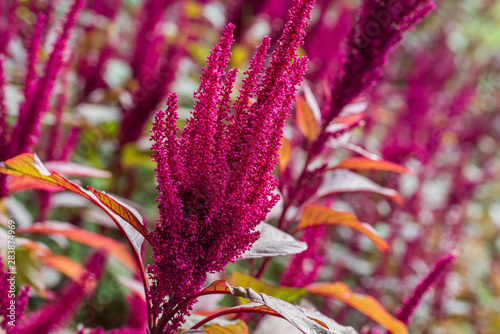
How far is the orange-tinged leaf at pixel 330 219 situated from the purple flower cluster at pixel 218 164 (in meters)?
0.42

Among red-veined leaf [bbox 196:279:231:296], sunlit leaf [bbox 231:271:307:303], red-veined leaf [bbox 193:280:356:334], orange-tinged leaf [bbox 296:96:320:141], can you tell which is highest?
orange-tinged leaf [bbox 296:96:320:141]

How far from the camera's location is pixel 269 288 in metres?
0.96

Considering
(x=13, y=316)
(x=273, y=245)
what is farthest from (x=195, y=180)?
(x=13, y=316)

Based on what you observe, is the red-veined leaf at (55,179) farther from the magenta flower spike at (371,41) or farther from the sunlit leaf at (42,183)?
the magenta flower spike at (371,41)

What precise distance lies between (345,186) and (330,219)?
0.18m

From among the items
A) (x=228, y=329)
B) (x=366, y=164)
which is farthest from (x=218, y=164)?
(x=366, y=164)

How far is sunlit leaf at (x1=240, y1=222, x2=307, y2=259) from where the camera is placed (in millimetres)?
808

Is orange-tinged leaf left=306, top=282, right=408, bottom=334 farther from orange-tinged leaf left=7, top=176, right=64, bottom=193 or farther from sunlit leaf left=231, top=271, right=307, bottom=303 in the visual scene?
orange-tinged leaf left=7, top=176, right=64, bottom=193

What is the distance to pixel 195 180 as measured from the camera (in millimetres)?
721

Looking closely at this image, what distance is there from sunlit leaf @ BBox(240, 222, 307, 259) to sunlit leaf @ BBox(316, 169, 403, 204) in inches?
16.8

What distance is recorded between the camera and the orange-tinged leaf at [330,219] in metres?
1.12

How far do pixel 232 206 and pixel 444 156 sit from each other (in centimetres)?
317

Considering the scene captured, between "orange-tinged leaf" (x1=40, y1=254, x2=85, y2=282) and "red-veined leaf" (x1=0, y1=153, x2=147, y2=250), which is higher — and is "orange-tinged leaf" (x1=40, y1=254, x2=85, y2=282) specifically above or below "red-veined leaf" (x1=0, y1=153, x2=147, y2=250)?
below

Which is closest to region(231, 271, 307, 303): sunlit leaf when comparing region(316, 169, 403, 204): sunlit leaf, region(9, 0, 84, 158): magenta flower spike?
region(316, 169, 403, 204): sunlit leaf
